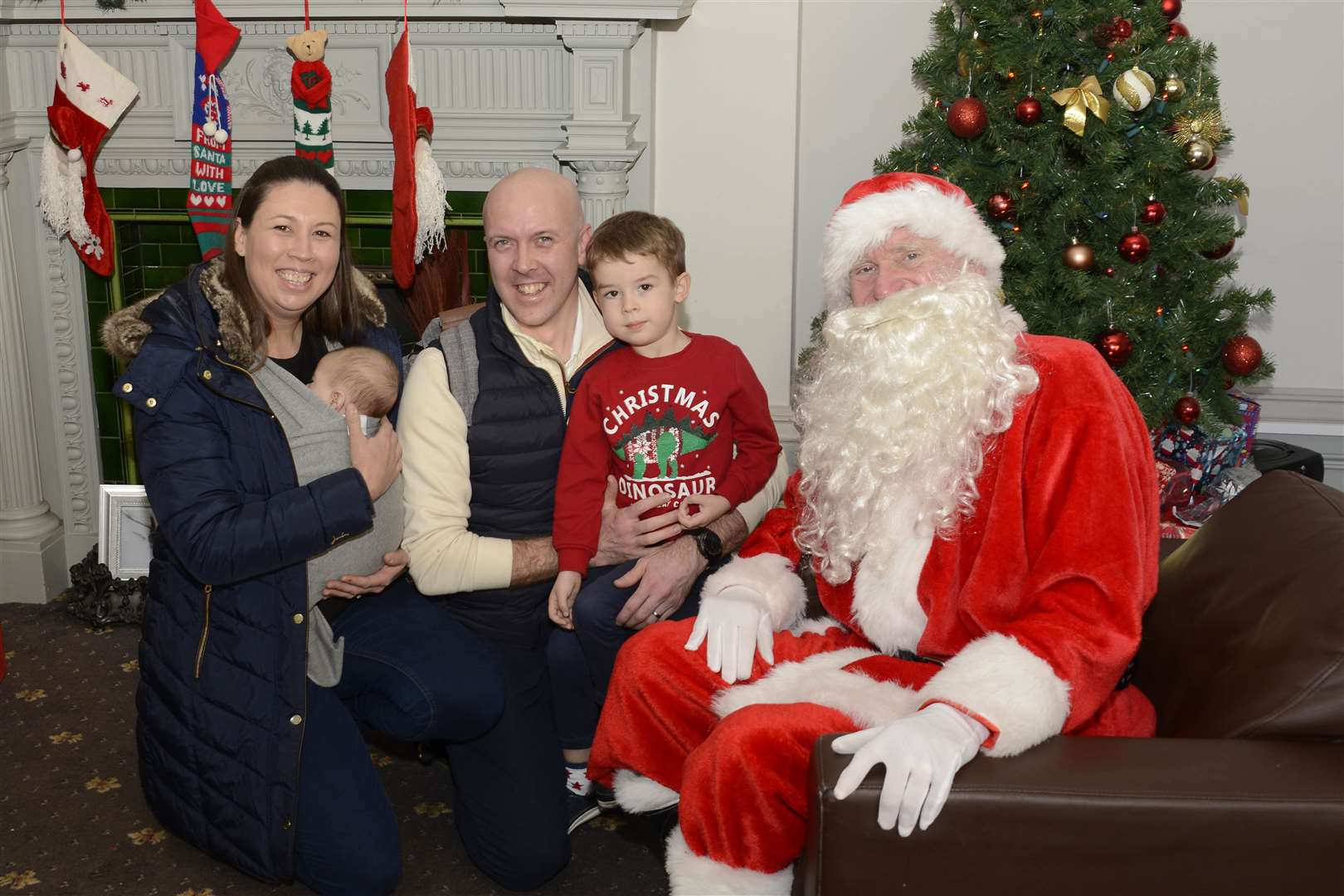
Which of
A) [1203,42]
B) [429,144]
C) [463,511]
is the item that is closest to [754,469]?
[463,511]

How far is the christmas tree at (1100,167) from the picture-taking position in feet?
10.6

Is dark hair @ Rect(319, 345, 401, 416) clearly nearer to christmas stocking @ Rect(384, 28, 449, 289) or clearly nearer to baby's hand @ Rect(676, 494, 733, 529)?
baby's hand @ Rect(676, 494, 733, 529)

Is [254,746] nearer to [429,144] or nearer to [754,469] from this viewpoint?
[754,469]

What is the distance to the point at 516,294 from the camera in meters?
2.51

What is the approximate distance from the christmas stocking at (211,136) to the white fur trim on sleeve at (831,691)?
7.34 feet

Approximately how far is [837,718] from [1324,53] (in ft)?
10.7

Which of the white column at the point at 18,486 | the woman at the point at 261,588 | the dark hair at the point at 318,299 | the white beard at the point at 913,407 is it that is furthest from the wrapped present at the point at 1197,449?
the white column at the point at 18,486

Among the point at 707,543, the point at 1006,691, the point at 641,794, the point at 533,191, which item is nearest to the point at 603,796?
the point at 641,794

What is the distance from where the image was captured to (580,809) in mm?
2629

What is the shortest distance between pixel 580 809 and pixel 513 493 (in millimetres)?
710

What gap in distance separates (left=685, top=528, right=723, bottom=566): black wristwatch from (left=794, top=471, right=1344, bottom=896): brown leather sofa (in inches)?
35.5

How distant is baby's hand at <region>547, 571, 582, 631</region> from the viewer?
246 cm

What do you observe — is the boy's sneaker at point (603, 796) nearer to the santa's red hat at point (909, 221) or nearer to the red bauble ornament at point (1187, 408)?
the santa's red hat at point (909, 221)

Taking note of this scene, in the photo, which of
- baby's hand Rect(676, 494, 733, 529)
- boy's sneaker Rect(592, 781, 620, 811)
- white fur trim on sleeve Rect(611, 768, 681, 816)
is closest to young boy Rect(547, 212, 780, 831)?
baby's hand Rect(676, 494, 733, 529)
